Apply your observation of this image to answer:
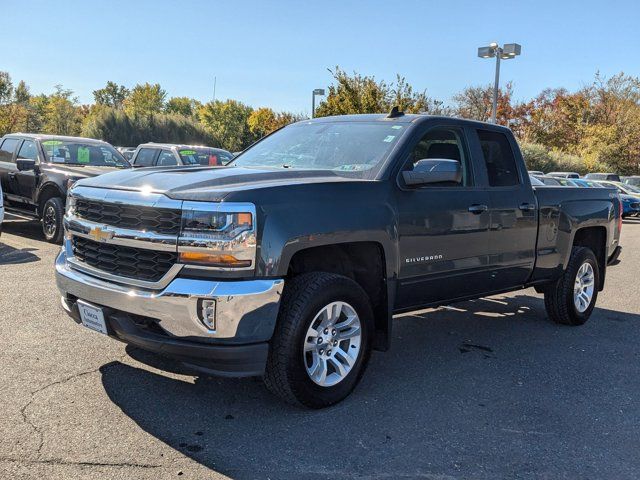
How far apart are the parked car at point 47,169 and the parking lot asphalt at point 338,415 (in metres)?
4.35

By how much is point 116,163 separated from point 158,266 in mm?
8115

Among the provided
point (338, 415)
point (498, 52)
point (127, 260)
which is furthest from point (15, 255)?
point (498, 52)

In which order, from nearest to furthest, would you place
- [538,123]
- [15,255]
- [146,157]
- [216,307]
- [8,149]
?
1. [216,307]
2. [15,255]
3. [8,149]
4. [146,157]
5. [538,123]

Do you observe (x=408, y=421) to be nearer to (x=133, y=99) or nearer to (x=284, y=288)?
(x=284, y=288)

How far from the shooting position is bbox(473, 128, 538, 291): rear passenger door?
5.03 meters

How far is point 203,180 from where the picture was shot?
12.2 ft

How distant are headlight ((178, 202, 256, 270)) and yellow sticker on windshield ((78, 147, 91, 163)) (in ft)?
26.6

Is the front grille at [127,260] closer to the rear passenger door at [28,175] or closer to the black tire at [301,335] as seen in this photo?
the black tire at [301,335]

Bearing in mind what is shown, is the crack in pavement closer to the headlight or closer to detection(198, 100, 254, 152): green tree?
the headlight

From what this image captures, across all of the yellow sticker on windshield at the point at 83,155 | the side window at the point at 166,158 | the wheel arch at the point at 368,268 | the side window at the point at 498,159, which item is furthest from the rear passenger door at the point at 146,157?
the wheel arch at the point at 368,268

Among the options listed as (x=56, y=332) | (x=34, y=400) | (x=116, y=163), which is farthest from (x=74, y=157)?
(x=34, y=400)

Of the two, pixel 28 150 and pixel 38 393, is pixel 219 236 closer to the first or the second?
pixel 38 393

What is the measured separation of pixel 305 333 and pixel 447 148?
2.27 m

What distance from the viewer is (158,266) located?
135 inches
